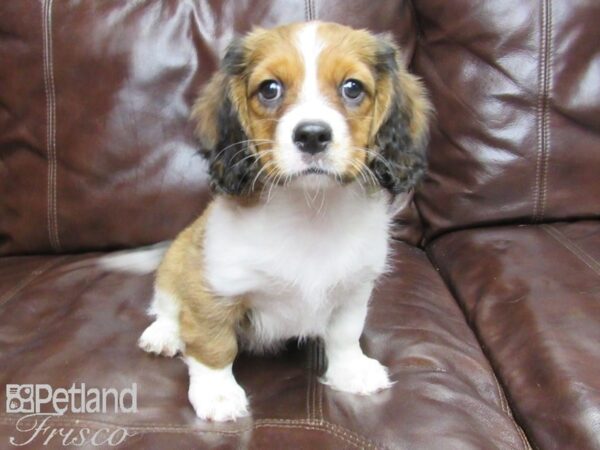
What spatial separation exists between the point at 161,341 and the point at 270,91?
0.60 meters

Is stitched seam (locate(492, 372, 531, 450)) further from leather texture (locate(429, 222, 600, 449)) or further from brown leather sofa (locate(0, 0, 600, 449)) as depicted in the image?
brown leather sofa (locate(0, 0, 600, 449))

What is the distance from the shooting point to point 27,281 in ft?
5.77

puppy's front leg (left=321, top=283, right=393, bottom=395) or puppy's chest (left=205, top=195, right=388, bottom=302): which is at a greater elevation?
puppy's chest (left=205, top=195, right=388, bottom=302)

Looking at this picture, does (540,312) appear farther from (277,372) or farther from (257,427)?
(257,427)

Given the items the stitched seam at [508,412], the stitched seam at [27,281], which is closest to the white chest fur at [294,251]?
the stitched seam at [508,412]

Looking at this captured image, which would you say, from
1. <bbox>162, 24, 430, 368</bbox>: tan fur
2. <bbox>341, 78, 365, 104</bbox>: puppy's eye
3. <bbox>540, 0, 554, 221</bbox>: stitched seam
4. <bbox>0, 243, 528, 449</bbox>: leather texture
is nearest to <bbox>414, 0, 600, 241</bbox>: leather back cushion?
<bbox>540, 0, 554, 221</bbox>: stitched seam

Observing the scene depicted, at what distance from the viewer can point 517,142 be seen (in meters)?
1.96

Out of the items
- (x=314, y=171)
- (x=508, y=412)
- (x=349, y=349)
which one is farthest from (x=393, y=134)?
(x=508, y=412)

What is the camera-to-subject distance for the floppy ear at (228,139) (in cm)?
126

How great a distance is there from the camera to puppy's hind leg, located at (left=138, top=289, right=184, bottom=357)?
144 centimetres

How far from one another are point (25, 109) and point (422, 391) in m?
1.39

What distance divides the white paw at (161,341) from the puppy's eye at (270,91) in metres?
0.56

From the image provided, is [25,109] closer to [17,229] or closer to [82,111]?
[82,111]

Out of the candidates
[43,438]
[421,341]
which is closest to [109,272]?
[43,438]
